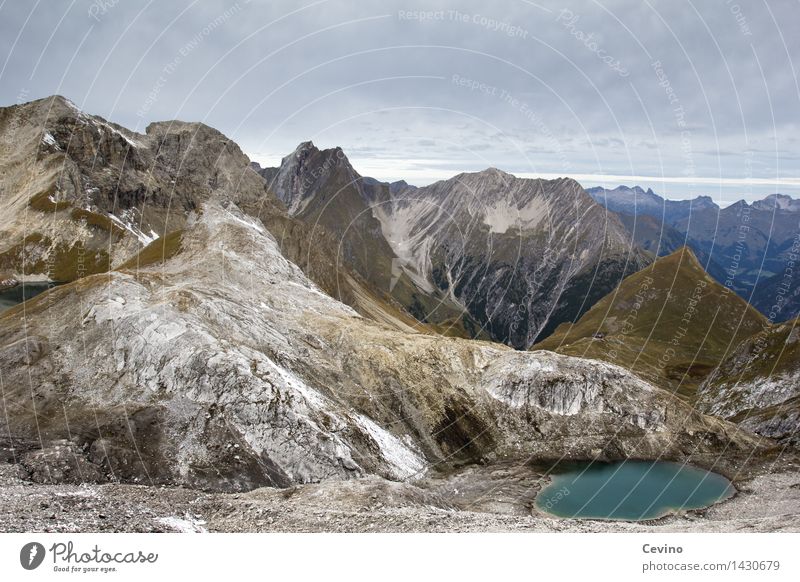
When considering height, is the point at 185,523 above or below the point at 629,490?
above

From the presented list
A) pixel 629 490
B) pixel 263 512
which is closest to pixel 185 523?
pixel 263 512

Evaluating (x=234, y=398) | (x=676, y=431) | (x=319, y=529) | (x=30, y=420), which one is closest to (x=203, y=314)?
(x=234, y=398)
